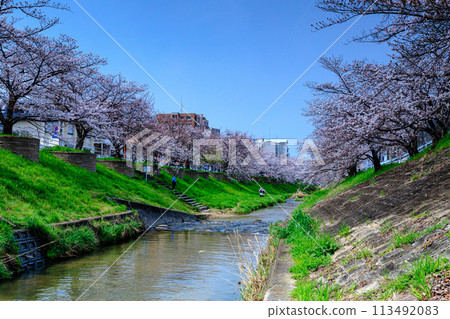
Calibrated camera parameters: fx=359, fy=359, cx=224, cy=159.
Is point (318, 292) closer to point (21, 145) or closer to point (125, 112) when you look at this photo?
point (21, 145)

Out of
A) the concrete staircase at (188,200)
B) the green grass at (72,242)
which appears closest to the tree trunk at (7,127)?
the green grass at (72,242)

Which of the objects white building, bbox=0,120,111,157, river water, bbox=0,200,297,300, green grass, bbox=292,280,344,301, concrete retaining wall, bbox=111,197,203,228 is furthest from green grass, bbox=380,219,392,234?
white building, bbox=0,120,111,157

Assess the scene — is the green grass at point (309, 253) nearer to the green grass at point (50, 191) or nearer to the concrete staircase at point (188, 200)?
the green grass at point (50, 191)

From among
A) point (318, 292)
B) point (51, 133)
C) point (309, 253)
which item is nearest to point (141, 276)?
point (309, 253)

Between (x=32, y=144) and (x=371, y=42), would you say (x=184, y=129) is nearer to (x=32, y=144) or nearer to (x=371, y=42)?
(x=32, y=144)

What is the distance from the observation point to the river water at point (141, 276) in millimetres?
7996

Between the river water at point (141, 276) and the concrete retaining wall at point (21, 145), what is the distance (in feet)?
24.3

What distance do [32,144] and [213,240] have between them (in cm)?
1037

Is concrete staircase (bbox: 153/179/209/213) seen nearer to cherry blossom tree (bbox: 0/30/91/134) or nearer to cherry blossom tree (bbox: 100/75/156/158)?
cherry blossom tree (bbox: 100/75/156/158)

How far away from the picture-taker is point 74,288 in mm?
8469

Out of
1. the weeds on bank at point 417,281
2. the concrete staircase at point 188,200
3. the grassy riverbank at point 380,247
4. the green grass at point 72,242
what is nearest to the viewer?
the weeds on bank at point 417,281

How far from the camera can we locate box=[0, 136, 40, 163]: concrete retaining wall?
1772 cm

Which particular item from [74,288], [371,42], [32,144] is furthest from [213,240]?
[371,42]

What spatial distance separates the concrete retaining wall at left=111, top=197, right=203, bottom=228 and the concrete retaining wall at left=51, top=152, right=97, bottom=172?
5.01 meters
